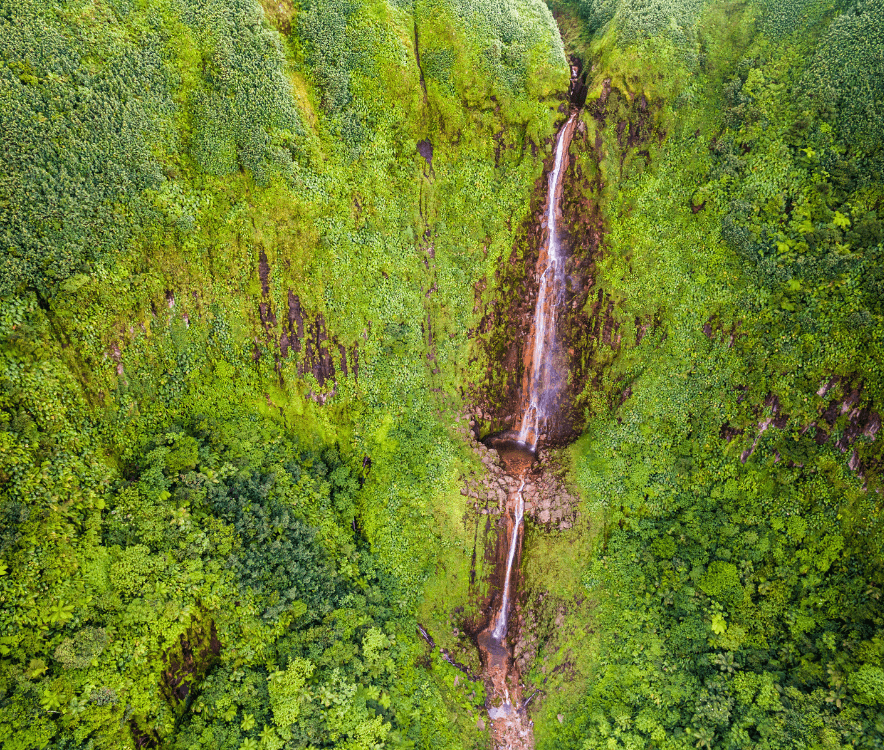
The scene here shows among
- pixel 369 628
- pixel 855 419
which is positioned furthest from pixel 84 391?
pixel 855 419

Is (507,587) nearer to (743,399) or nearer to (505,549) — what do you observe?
(505,549)

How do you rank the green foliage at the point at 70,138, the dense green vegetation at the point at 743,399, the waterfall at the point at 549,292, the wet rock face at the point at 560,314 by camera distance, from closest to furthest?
the green foliage at the point at 70,138 < the dense green vegetation at the point at 743,399 < the wet rock face at the point at 560,314 < the waterfall at the point at 549,292

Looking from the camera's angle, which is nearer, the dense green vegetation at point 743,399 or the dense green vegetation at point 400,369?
the dense green vegetation at point 400,369

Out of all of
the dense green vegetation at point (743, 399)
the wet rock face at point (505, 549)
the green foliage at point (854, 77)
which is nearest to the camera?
the dense green vegetation at point (743, 399)

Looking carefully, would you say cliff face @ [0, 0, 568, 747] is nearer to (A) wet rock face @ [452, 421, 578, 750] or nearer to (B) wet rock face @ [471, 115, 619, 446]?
(A) wet rock face @ [452, 421, 578, 750]

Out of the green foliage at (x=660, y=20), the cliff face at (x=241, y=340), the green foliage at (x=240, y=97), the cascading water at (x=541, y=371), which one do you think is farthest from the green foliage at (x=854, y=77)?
the green foliage at (x=240, y=97)

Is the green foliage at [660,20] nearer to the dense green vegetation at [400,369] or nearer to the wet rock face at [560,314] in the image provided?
the dense green vegetation at [400,369]
